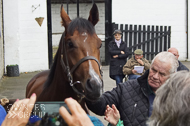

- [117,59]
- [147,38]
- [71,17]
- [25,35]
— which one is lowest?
[117,59]

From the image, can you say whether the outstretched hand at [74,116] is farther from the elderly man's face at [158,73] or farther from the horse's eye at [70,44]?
the horse's eye at [70,44]

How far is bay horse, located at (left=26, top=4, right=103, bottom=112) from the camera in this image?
273 cm

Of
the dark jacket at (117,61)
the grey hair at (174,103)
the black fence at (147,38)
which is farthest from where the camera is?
the black fence at (147,38)

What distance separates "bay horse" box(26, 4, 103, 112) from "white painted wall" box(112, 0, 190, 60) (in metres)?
10.7

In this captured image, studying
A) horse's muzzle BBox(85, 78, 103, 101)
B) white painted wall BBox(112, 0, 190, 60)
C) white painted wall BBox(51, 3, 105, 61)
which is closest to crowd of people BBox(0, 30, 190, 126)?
horse's muzzle BBox(85, 78, 103, 101)

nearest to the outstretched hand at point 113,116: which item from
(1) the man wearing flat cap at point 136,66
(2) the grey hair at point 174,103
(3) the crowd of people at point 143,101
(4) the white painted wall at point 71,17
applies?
(3) the crowd of people at point 143,101

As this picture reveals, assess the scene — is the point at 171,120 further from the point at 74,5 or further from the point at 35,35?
the point at 74,5

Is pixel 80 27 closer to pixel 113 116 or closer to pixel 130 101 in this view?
pixel 130 101

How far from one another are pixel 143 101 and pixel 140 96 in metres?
0.06

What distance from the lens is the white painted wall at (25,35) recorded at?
11.7m

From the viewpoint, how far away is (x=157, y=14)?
14180mm

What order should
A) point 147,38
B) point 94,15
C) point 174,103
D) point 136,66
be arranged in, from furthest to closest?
point 147,38, point 136,66, point 94,15, point 174,103

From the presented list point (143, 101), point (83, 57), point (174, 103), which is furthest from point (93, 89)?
point (174, 103)

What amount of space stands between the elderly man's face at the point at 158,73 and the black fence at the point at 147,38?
10.5 metres
